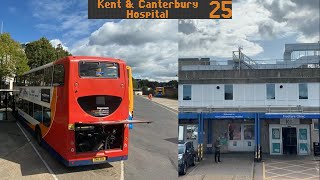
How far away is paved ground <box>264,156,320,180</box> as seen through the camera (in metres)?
11.0

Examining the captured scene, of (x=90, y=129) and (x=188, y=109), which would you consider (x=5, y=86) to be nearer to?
(x=188, y=109)

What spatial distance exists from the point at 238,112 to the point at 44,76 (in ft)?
29.5

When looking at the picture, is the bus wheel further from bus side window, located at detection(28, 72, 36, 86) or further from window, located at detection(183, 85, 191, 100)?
window, located at detection(183, 85, 191, 100)

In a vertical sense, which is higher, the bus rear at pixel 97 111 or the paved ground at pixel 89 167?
the bus rear at pixel 97 111

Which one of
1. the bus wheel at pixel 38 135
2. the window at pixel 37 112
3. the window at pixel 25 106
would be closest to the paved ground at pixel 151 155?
the bus wheel at pixel 38 135

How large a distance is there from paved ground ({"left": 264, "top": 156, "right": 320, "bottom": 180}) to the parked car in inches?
103

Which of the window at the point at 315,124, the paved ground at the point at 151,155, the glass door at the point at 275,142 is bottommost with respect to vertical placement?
the glass door at the point at 275,142

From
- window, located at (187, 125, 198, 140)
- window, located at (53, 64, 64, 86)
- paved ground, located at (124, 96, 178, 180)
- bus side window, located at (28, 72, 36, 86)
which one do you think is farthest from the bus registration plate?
window, located at (187, 125, 198, 140)

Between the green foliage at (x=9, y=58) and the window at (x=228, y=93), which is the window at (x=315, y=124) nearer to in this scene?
the window at (x=228, y=93)

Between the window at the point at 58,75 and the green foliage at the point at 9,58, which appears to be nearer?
the window at the point at 58,75

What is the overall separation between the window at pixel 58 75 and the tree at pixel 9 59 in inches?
739

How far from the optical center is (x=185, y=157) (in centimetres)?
1112

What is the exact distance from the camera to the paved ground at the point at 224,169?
1077 centimetres

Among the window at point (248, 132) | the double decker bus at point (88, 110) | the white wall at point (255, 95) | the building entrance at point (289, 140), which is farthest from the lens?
the window at point (248, 132)
